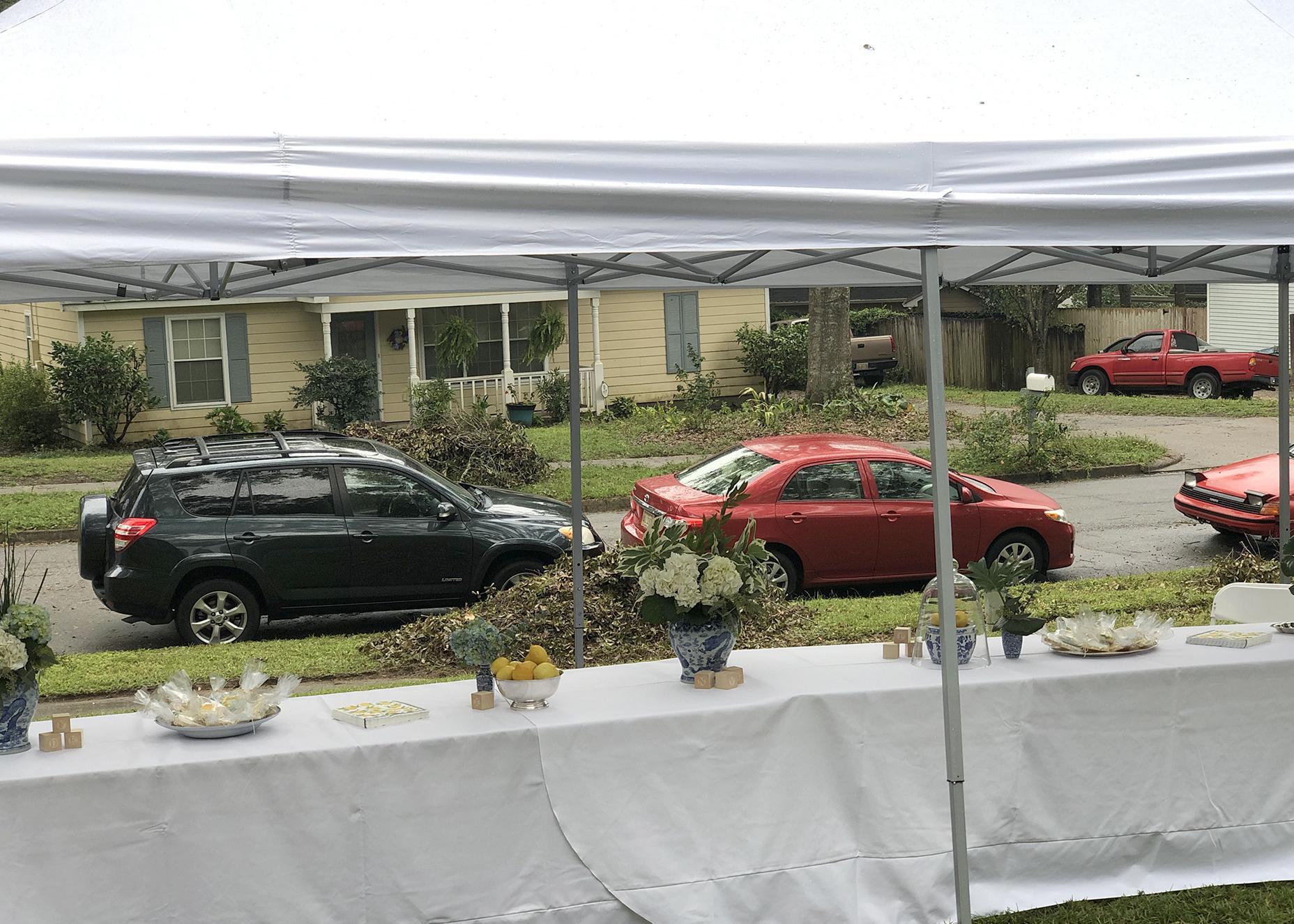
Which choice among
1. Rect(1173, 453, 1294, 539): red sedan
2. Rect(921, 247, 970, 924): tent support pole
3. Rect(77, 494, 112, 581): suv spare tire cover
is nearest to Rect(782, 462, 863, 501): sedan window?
Rect(1173, 453, 1294, 539): red sedan

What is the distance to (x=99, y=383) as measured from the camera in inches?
917

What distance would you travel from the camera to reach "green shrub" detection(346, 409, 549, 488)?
18828 mm

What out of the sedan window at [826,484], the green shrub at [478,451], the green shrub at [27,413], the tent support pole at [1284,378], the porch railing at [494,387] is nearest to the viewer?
the tent support pole at [1284,378]

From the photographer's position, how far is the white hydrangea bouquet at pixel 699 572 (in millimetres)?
4918

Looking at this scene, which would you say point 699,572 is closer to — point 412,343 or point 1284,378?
point 1284,378

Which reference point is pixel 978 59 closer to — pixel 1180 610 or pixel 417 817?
pixel 417 817

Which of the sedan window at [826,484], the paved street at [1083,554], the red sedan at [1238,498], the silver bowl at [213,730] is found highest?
the sedan window at [826,484]

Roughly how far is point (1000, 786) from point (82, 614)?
9367 millimetres

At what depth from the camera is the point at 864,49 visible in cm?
462

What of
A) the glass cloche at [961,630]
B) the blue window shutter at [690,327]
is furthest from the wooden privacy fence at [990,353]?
the glass cloche at [961,630]

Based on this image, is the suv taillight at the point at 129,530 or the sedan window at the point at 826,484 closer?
the suv taillight at the point at 129,530

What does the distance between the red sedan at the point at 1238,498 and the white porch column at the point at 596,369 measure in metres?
14.8

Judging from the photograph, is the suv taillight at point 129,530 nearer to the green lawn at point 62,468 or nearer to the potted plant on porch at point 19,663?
the potted plant on porch at point 19,663

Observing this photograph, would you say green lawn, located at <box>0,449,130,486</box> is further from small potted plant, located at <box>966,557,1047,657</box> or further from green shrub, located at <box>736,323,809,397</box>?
small potted plant, located at <box>966,557,1047,657</box>
